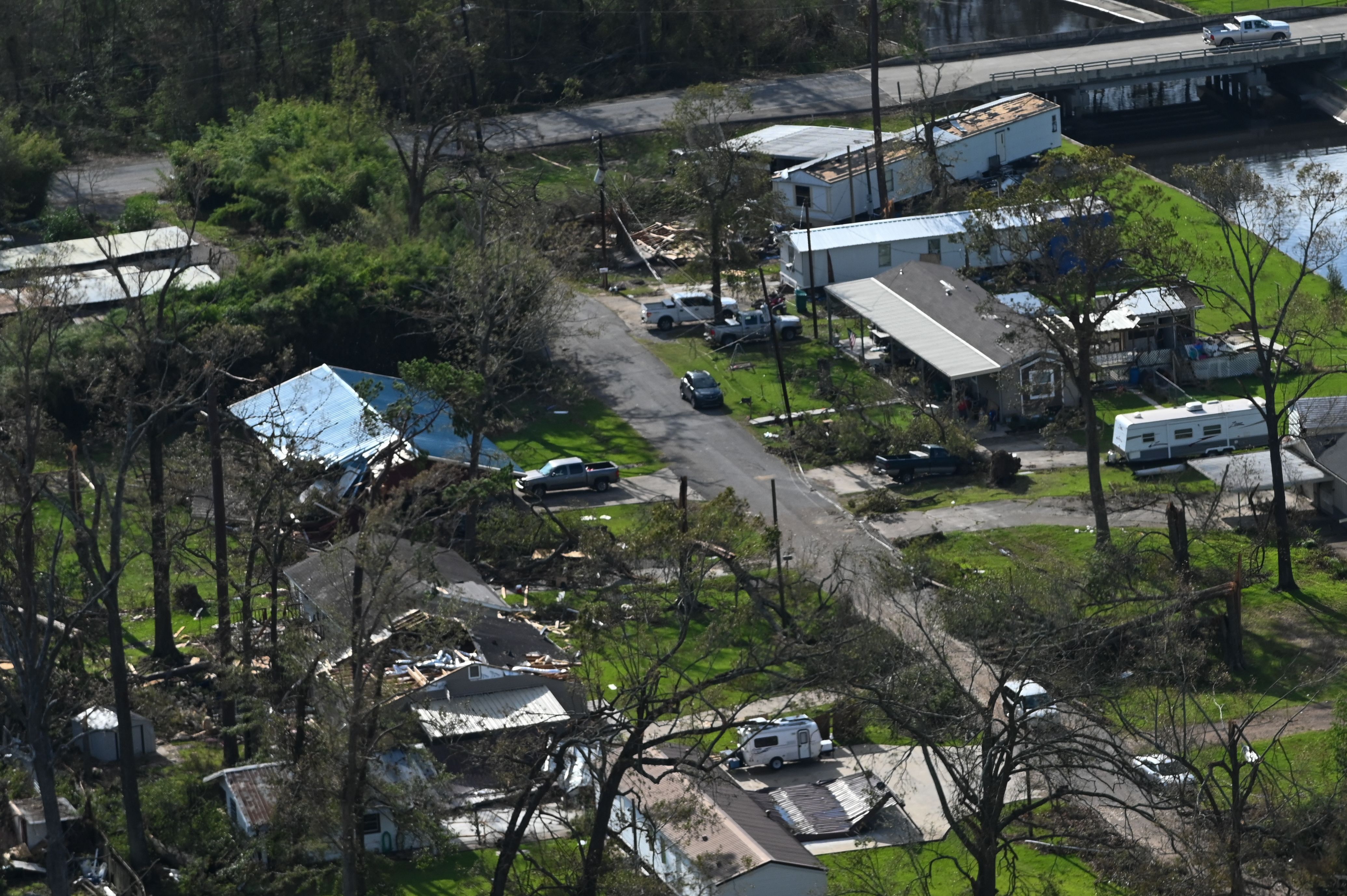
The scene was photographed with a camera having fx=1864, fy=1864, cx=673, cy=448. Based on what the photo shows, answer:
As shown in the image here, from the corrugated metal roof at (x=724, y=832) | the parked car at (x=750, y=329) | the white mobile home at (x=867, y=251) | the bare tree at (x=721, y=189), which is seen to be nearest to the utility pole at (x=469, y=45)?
the white mobile home at (x=867, y=251)

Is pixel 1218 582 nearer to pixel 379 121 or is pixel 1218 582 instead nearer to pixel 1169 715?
pixel 1169 715

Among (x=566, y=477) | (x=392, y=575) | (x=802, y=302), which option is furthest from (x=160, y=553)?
(x=802, y=302)

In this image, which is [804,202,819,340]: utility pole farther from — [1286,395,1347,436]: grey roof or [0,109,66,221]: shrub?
[0,109,66,221]: shrub

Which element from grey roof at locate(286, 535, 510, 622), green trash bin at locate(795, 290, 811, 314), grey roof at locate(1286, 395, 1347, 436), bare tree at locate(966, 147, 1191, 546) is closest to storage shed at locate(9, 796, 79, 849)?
grey roof at locate(286, 535, 510, 622)

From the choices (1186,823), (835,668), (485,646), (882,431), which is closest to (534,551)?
(485,646)

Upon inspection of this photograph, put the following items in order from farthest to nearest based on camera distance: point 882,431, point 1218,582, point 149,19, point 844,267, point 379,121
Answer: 1. point 149,19
2. point 379,121
3. point 844,267
4. point 882,431
5. point 1218,582

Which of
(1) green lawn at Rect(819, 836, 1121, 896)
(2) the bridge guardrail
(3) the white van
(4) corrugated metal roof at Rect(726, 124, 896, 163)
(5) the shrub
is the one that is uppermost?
(5) the shrub

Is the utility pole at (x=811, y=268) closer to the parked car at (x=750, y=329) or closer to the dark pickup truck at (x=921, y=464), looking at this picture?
the parked car at (x=750, y=329)

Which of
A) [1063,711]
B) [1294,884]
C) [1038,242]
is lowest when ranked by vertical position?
[1294,884]
